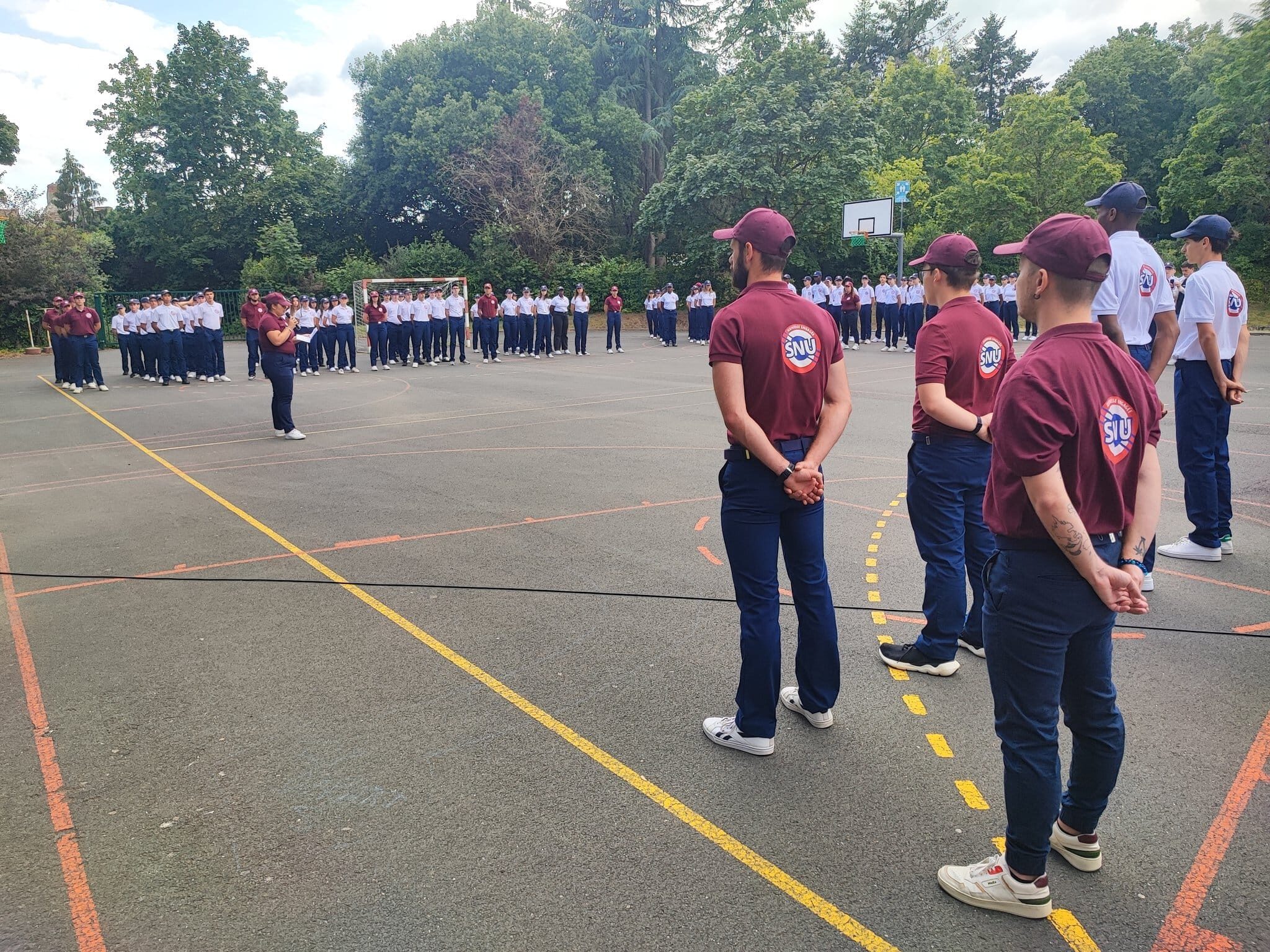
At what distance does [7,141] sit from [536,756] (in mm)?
49304

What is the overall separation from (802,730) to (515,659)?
162 centimetres

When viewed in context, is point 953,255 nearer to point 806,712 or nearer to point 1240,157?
point 806,712

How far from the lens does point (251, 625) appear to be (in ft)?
18.0

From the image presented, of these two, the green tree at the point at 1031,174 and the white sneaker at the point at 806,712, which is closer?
the white sneaker at the point at 806,712

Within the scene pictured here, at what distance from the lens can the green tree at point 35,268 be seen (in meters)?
35.6

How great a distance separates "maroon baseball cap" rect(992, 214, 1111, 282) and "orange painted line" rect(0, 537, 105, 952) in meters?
3.57

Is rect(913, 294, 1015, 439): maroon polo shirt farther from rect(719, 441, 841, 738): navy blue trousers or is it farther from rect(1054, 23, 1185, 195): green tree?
rect(1054, 23, 1185, 195): green tree

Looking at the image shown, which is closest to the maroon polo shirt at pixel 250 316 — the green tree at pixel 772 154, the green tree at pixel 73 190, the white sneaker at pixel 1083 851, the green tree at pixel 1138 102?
the green tree at pixel 772 154

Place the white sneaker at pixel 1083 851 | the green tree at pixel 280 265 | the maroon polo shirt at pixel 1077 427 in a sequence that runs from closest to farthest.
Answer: the maroon polo shirt at pixel 1077 427, the white sneaker at pixel 1083 851, the green tree at pixel 280 265

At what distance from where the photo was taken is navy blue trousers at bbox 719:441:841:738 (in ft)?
12.2

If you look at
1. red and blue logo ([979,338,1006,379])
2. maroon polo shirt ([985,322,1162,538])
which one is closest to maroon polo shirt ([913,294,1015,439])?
red and blue logo ([979,338,1006,379])

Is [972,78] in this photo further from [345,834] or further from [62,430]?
[345,834]

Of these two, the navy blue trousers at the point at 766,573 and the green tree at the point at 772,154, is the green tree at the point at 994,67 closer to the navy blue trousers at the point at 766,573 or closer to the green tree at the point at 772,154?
the green tree at the point at 772,154

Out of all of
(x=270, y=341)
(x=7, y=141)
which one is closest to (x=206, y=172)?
(x=7, y=141)
